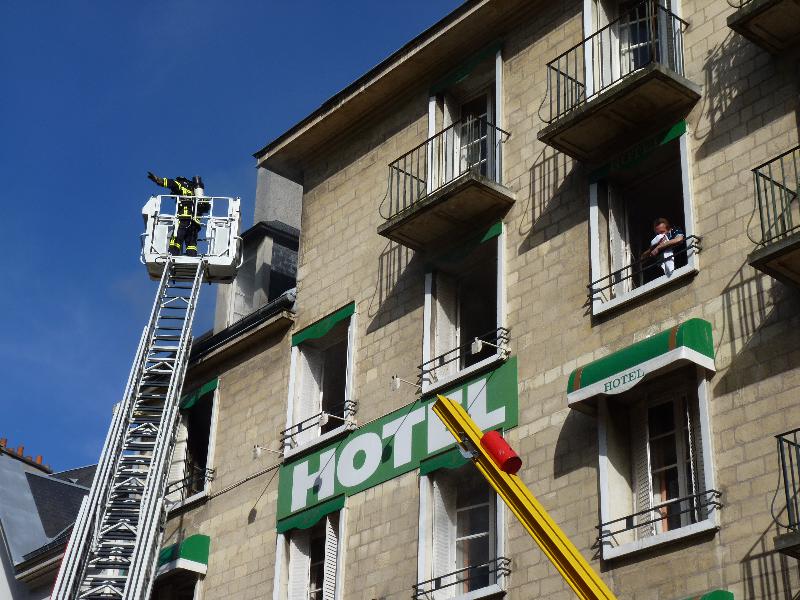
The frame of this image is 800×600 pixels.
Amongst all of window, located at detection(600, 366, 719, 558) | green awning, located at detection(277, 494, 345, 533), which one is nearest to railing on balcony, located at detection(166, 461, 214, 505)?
green awning, located at detection(277, 494, 345, 533)

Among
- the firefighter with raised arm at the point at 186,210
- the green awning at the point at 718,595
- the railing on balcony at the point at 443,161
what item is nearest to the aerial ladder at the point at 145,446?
the firefighter with raised arm at the point at 186,210

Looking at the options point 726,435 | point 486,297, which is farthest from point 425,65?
point 726,435

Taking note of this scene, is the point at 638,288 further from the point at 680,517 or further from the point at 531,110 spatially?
the point at 531,110

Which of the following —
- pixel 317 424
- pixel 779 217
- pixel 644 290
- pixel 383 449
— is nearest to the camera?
pixel 779 217

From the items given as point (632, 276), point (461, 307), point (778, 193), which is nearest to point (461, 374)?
point (461, 307)

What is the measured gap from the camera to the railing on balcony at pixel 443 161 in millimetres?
23031

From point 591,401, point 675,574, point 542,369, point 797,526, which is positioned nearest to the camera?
point 797,526

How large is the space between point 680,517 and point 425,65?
10.2 m

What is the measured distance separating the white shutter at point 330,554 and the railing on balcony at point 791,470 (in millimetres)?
8171

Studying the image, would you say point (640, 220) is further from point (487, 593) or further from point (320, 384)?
point (320, 384)

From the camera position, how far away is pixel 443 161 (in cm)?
2348

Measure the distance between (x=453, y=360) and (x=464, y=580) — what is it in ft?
11.9

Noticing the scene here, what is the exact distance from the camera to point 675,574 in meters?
16.7

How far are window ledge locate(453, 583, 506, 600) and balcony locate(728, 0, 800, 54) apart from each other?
7848 mm
